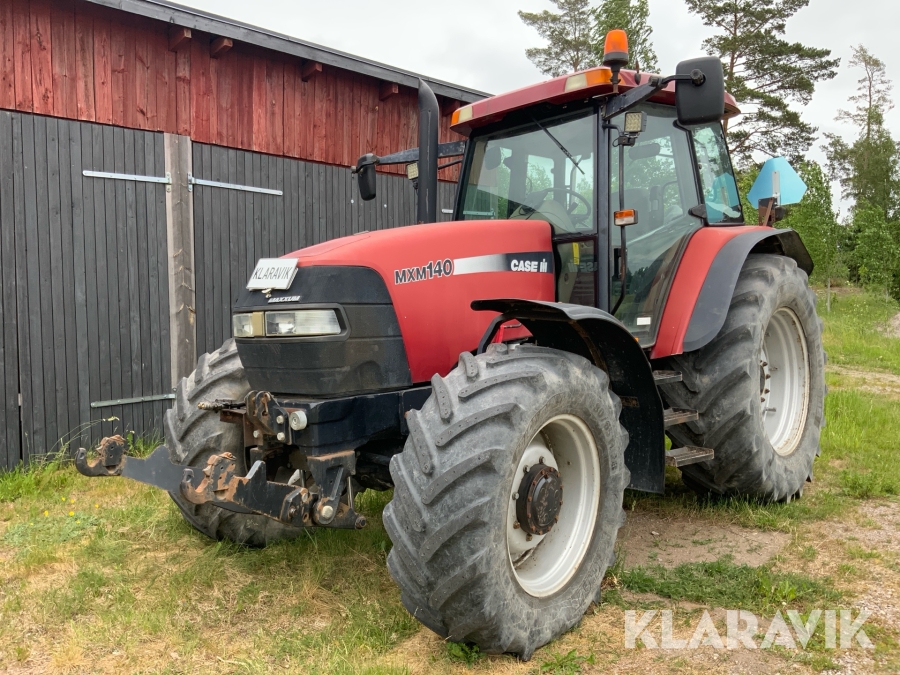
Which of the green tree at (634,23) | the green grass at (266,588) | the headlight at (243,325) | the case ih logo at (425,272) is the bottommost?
the green grass at (266,588)

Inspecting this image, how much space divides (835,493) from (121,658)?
407 cm

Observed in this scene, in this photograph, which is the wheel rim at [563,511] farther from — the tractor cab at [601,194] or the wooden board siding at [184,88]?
the wooden board siding at [184,88]

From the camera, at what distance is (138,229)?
20.1 ft

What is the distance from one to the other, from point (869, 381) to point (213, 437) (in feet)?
27.9

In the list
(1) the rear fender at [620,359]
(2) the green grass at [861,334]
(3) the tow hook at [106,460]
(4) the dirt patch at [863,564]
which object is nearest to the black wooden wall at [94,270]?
(3) the tow hook at [106,460]

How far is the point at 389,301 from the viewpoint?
307 cm

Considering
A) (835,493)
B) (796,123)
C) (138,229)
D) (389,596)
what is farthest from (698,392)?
(796,123)

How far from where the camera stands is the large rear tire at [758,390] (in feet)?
12.7

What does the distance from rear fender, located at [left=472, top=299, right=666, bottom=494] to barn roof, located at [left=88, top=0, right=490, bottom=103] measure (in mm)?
4528

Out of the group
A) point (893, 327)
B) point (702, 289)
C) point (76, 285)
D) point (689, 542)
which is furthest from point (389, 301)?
point (893, 327)

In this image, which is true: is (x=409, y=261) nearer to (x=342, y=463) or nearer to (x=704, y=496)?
(x=342, y=463)

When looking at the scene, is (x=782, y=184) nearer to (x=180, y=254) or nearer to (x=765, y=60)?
(x=180, y=254)

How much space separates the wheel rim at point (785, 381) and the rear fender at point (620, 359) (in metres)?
1.59

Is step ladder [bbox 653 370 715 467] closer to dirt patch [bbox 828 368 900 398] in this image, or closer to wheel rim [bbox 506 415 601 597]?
wheel rim [bbox 506 415 601 597]
